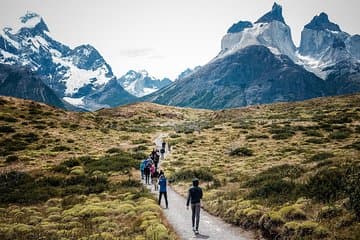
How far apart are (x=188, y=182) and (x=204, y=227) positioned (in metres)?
13.9

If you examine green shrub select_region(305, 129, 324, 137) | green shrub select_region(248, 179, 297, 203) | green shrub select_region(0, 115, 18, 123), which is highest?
green shrub select_region(0, 115, 18, 123)

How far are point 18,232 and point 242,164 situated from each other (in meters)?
26.3

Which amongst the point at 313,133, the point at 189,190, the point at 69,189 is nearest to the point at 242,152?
the point at 313,133

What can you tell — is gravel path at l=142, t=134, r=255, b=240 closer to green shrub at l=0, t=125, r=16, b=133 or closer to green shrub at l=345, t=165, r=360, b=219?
green shrub at l=345, t=165, r=360, b=219


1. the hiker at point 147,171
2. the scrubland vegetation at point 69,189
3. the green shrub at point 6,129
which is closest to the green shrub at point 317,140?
the scrubland vegetation at point 69,189

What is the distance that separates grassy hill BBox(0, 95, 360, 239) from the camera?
60.7 feet

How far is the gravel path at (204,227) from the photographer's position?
62.0ft

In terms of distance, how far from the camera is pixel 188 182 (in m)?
34.6

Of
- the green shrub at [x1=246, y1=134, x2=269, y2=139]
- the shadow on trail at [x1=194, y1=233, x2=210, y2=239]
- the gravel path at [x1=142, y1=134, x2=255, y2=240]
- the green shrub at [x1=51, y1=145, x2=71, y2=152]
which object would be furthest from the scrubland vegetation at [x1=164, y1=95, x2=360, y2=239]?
the green shrub at [x1=51, y1=145, x2=71, y2=152]

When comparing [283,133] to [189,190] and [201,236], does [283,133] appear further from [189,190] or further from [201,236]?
[201,236]

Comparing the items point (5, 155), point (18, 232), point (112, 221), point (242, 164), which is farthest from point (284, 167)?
point (5, 155)

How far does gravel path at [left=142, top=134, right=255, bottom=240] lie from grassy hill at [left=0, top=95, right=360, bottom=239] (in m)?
0.70

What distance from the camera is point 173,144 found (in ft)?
218

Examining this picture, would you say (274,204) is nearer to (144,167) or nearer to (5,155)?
(144,167)
